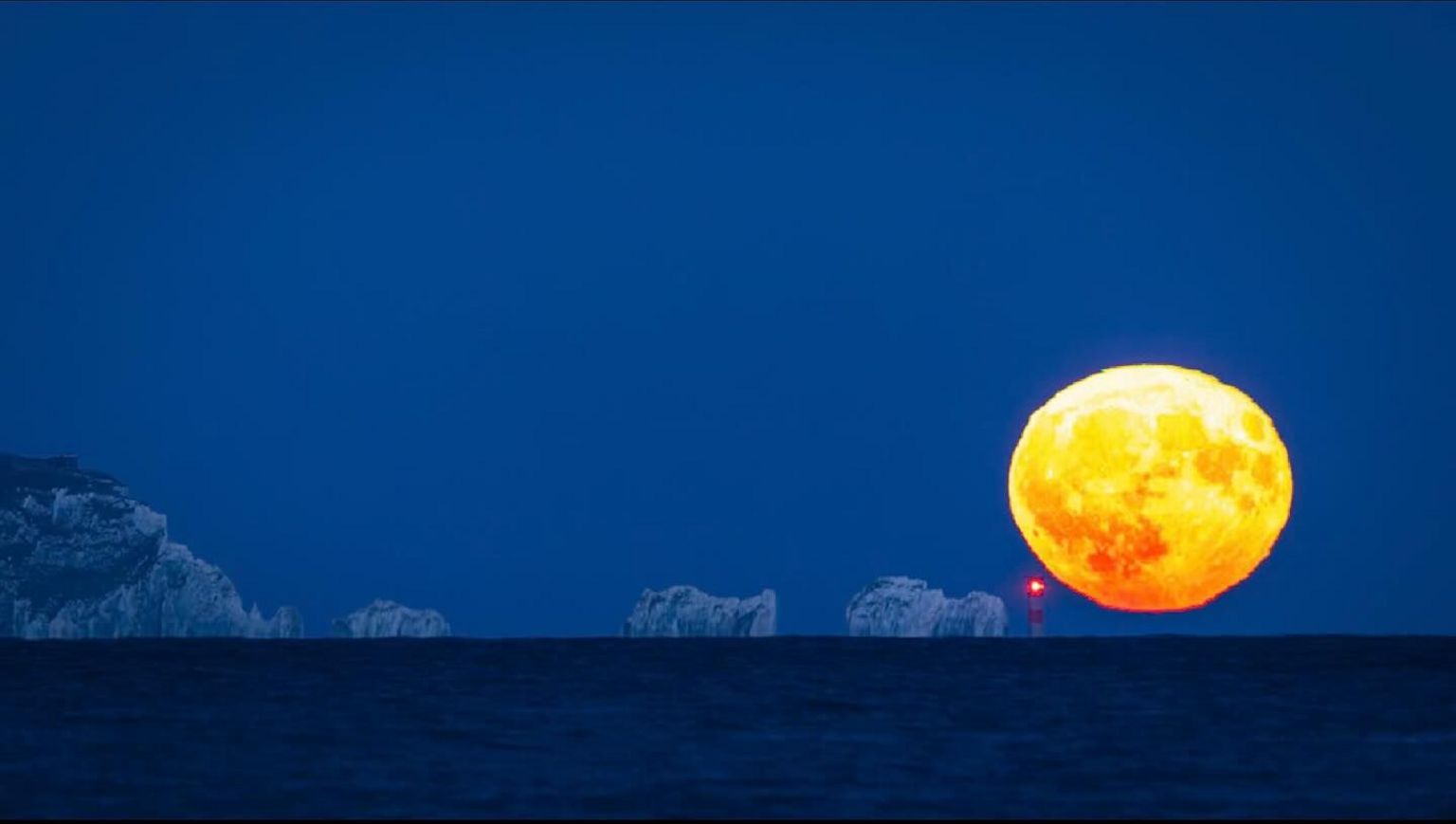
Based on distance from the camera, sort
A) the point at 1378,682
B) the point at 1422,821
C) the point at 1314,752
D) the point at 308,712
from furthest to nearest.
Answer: the point at 1378,682 < the point at 308,712 < the point at 1314,752 < the point at 1422,821

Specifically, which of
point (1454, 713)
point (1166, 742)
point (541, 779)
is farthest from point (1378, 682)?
point (541, 779)

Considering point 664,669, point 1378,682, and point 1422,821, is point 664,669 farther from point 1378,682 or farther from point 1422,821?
point 1422,821

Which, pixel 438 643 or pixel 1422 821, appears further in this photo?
pixel 438 643

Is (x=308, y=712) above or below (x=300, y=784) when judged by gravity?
above

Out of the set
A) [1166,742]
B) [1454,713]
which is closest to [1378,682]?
[1454,713]

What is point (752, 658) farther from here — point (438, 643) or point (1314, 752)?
point (1314, 752)

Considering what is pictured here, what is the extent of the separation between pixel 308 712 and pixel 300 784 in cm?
3145

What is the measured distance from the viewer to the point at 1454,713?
279 feet

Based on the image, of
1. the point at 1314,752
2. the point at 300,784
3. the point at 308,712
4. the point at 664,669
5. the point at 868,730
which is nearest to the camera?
the point at 300,784

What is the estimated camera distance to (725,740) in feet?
218

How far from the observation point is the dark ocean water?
153 feet

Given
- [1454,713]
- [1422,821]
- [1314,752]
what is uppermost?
[1454,713]

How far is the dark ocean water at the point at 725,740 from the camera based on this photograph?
153 feet

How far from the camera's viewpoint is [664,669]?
416 ft
